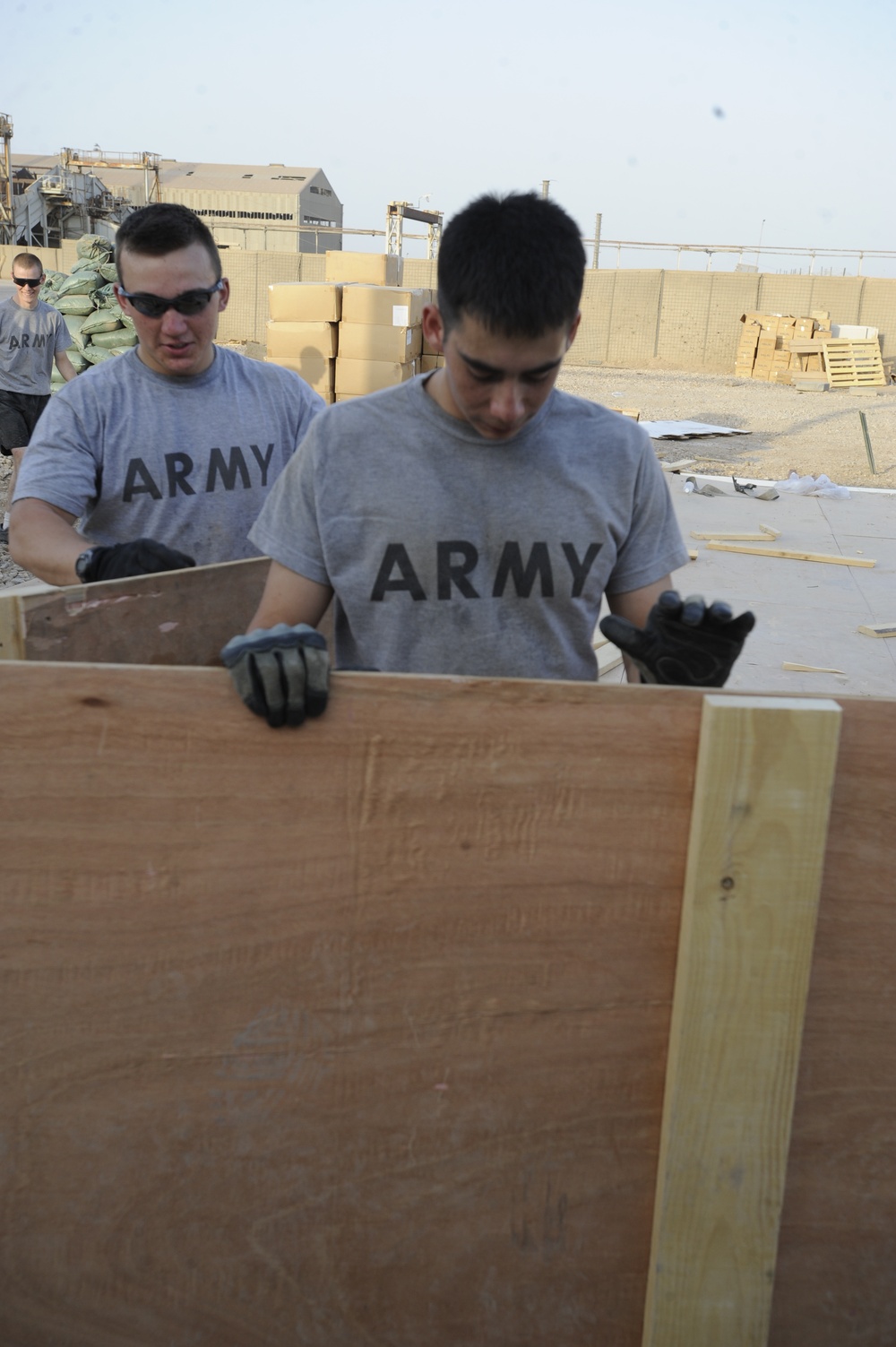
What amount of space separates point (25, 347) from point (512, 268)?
27.9 feet

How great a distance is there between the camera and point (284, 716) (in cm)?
127

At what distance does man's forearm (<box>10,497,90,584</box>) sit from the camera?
2.51 metres

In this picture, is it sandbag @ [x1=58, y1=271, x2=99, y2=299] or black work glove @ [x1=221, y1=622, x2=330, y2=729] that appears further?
sandbag @ [x1=58, y1=271, x2=99, y2=299]

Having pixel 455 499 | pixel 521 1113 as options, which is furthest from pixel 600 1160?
pixel 455 499

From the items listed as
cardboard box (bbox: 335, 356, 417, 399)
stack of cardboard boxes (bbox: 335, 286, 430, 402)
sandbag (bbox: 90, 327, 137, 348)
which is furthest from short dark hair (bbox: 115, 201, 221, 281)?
sandbag (bbox: 90, 327, 137, 348)

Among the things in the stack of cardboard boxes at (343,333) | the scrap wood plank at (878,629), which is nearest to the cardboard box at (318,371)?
the stack of cardboard boxes at (343,333)

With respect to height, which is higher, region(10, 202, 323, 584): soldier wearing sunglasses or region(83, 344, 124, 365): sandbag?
region(10, 202, 323, 584): soldier wearing sunglasses

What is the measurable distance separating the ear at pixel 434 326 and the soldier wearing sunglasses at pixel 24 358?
7892 millimetres

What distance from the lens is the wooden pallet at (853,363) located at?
2430cm

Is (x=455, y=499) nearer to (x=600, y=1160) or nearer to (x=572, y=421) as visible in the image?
(x=572, y=421)

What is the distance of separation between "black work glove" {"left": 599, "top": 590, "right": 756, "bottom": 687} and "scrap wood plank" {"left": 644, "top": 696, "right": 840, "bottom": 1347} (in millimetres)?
289

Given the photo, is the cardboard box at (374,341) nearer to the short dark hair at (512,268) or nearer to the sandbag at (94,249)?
the sandbag at (94,249)

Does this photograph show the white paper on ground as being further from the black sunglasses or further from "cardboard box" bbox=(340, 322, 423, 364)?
the black sunglasses

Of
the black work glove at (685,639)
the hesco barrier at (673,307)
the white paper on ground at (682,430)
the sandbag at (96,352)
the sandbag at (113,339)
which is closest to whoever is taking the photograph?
the black work glove at (685,639)
